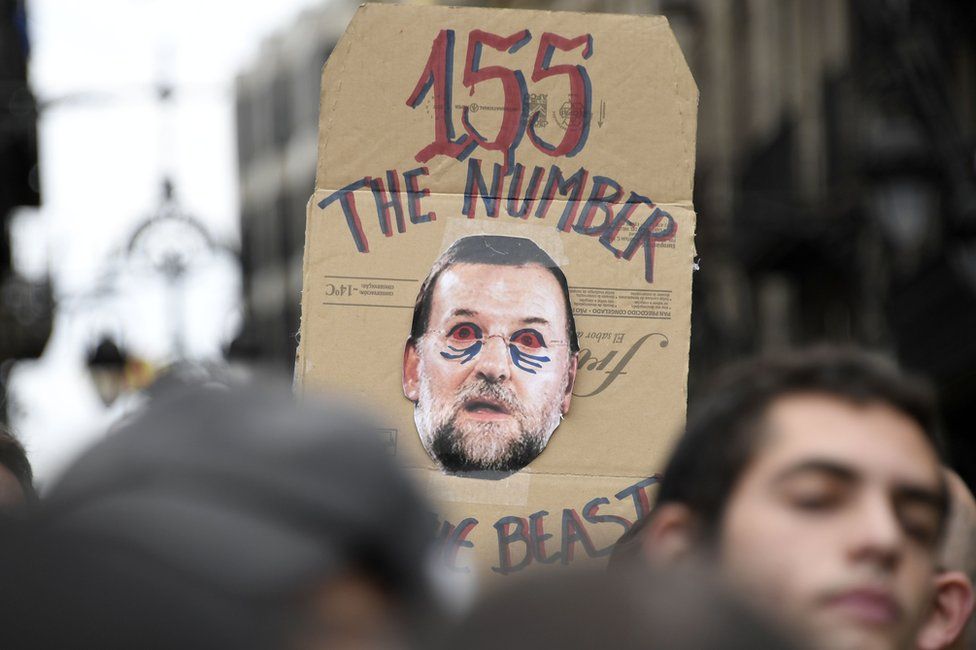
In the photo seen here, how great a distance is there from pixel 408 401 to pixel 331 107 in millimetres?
523

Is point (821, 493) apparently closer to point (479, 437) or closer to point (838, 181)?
point (479, 437)

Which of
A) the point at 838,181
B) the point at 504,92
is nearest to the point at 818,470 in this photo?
the point at 504,92

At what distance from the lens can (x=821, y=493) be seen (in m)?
1.68

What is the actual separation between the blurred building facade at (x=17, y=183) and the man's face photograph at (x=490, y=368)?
29.0 feet

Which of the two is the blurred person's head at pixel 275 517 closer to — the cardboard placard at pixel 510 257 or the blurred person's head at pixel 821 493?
the blurred person's head at pixel 821 493

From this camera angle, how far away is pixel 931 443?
1772 mm

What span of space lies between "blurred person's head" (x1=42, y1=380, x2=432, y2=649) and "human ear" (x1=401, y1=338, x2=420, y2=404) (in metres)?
1.91

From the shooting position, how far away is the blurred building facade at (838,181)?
14.3 m

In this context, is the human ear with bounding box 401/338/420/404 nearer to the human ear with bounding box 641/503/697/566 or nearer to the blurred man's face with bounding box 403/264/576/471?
the blurred man's face with bounding box 403/264/576/471

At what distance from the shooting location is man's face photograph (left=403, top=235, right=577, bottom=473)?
120 inches

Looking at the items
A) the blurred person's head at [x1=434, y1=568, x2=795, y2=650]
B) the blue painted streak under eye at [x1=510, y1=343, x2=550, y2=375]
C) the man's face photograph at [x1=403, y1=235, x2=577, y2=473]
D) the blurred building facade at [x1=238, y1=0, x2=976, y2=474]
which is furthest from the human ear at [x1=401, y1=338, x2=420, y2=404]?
the blurred building facade at [x1=238, y1=0, x2=976, y2=474]

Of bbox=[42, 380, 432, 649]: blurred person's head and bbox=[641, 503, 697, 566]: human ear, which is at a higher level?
bbox=[42, 380, 432, 649]: blurred person's head

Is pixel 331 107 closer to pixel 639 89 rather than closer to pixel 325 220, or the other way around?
pixel 325 220

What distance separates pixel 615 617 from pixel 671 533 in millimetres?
701
